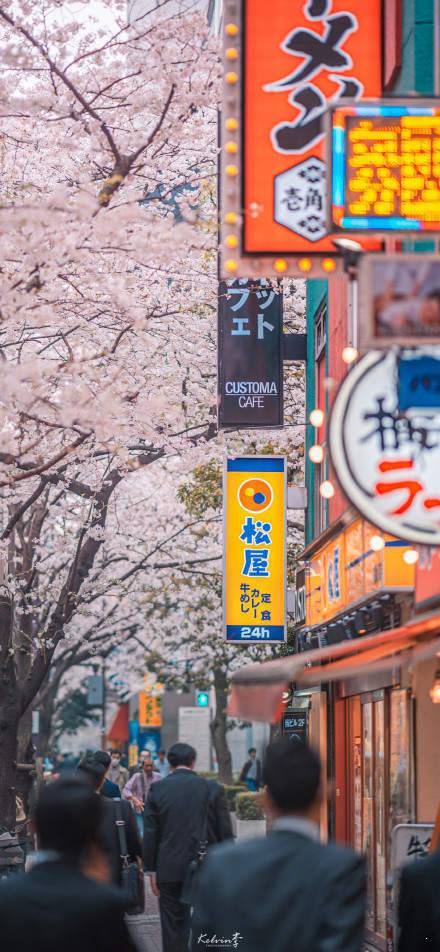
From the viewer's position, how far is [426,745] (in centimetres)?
1103

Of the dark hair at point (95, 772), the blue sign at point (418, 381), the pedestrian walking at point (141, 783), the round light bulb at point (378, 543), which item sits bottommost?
the pedestrian walking at point (141, 783)

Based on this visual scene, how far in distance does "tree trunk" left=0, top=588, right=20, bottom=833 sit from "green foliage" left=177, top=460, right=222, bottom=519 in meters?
4.05

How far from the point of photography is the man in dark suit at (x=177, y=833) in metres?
10.2

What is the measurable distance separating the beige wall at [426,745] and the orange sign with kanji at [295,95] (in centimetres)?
432

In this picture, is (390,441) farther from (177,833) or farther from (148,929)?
(148,929)

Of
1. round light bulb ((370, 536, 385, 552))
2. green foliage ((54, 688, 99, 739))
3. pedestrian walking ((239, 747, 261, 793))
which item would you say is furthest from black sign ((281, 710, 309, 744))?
green foliage ((54, 688, 99, 739))

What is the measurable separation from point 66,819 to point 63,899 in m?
0.28

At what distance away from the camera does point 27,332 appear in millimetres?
14617

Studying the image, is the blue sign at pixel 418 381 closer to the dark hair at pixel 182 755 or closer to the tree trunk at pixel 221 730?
the dark hair at pixel 182 755

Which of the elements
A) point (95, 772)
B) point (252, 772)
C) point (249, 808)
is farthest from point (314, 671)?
point (252, 772)

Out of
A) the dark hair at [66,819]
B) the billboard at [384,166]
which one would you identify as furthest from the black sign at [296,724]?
the dark hair at [66,819]

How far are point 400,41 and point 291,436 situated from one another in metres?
9.81

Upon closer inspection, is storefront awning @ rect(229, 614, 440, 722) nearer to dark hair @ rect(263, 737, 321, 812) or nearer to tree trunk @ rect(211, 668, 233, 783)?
dark hair @ rect(263, 737, 321, 812)

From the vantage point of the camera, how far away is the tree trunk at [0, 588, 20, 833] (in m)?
18.0
